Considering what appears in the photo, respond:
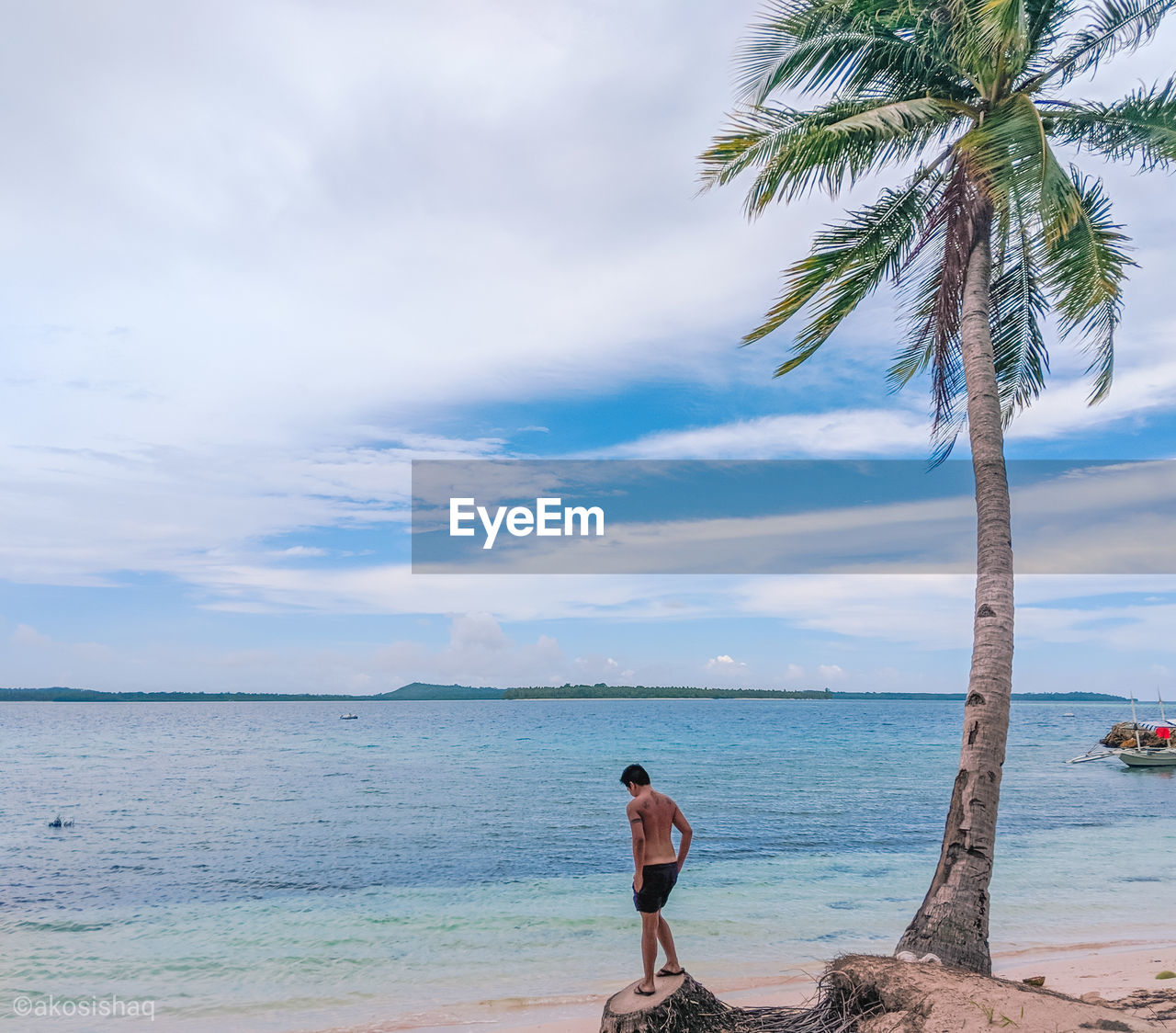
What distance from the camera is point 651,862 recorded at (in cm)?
612

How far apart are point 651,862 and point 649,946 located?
58cm

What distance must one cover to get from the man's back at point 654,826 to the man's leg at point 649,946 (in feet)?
1.29

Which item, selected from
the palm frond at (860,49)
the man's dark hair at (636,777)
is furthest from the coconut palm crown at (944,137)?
the man's dark hair at (636,777)

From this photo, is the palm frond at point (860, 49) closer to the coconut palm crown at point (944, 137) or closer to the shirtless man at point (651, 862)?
the coconut palm crown at point (944, 137)

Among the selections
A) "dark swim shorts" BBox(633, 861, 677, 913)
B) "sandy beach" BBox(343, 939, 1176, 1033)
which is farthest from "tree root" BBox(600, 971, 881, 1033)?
"sandy beach" BBox(343, 939, 1176, 1033)

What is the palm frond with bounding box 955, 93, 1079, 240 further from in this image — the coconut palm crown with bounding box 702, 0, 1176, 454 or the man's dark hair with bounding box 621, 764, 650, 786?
the man's dark hair with bounding box 621, 764, 650, 786

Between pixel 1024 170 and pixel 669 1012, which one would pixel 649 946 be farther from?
pixel 1024 170

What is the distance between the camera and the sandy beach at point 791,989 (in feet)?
26.9

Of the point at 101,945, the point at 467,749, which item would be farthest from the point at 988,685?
the point at 467,749

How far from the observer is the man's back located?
6141mm

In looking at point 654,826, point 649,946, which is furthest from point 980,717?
point 649,946

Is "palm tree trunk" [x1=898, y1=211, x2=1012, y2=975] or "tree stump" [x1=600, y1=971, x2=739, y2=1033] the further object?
"palm tree trunk" [x1=898, y1=211, x2=1012, y2=975]

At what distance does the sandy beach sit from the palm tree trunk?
7.05 ft

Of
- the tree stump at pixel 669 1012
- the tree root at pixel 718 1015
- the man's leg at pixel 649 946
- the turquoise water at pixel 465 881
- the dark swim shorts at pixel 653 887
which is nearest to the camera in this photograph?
the tree root at pixel 718 1015
